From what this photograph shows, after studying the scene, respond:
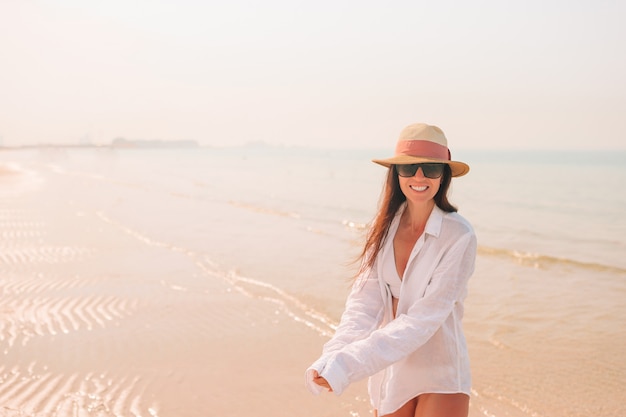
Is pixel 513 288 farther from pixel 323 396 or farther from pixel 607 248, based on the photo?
pixel 607 248

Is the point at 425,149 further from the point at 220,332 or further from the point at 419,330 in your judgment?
the point at 220,332

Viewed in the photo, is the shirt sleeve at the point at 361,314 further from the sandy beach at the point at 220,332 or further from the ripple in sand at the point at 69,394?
the ripple in sand at the point at 69,394

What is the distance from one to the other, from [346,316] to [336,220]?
57.8ft

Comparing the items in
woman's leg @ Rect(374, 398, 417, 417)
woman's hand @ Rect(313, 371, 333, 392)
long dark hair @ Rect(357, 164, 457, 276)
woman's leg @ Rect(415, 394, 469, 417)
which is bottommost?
woman's leg @ Rect(374, 398, 417, 417)

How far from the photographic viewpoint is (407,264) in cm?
258

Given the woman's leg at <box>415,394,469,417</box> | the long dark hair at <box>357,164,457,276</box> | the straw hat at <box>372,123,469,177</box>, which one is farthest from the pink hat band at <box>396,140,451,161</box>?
the woman's leg at <box>415,394,469,417</box>

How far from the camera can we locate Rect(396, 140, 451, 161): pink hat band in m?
2.59

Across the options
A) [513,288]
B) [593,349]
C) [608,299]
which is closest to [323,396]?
[593,349]

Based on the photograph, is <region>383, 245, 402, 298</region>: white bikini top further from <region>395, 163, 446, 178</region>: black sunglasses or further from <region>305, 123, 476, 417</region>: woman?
<region>395, 163, 446, 178</region>: black sunglasses

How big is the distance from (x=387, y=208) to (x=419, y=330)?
70 centimetres

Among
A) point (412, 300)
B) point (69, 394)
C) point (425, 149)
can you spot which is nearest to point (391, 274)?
point (412, 300)

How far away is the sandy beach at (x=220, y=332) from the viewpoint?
16.6ft

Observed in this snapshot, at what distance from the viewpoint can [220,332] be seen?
684 cm

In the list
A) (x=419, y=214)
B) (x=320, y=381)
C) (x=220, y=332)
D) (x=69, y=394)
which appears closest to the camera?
(x=320, y=381)
